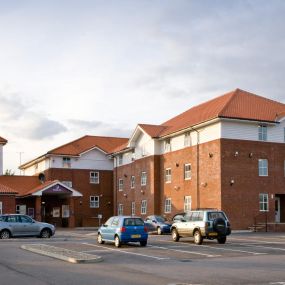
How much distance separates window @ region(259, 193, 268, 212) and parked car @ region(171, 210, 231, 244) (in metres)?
16.6

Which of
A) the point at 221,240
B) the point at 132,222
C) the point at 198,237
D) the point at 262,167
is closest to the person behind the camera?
the point at 132,222

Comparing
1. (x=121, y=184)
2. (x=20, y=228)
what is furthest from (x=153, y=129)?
(x=20, y=228)

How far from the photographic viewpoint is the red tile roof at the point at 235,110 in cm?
4341

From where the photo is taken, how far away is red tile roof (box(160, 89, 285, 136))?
1709 inches

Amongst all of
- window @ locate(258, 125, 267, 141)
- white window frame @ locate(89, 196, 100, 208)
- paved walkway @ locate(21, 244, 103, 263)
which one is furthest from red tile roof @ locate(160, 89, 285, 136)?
paved walkway @ locate(21, 244, 103, 263)

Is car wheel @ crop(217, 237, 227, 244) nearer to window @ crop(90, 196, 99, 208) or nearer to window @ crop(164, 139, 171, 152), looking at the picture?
window @ crop(164, 139, 171, 152)

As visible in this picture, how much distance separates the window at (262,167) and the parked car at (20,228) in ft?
60.2

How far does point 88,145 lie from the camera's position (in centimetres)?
6512

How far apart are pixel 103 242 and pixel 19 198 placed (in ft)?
108

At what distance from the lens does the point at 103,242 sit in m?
27.4

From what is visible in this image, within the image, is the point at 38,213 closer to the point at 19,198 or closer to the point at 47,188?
the point at 47,188

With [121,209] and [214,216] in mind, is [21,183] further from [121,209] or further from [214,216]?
[214,216]

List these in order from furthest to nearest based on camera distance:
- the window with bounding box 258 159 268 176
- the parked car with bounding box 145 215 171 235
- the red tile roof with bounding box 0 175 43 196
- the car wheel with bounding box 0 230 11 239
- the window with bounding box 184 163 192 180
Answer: the red tile roof with bounding box 0 175 43 196
the window with bounding box 184 163 192 180
the window with bounding box 258 159 268 176
the parked car with bounding box 145 215 171 235
the car wheel with bounding box 0 230 11 239

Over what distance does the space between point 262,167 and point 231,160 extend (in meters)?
2.98
